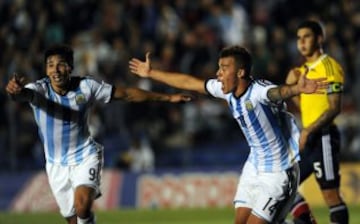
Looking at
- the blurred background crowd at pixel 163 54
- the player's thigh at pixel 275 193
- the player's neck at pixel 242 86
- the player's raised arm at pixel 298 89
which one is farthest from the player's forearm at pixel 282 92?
the blurred background crowd at pixel 163 54

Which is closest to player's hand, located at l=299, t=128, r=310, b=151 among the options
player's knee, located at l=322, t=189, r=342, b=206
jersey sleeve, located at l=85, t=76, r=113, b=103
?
player's knee, located at l=322, t=189, r=342, b=206

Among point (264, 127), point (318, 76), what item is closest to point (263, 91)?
point (264, 127)

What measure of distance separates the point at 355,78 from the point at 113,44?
4650 millimetres

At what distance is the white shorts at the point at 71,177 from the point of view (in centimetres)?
1044

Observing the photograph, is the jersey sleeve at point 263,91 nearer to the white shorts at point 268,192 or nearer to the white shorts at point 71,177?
the white shorts at point 268,192

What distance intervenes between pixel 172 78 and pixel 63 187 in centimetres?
161

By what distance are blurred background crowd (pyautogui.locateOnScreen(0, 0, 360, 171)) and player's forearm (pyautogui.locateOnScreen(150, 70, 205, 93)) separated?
7.80 m

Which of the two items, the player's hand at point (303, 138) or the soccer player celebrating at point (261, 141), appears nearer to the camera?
the soccer player celebrating at point (261, 141)

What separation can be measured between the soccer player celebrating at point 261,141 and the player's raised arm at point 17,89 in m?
2.03

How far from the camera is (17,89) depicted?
32.9ft

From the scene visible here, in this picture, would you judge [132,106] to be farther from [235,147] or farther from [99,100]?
[99,100]

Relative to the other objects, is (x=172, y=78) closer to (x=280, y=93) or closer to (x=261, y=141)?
(x=261, y=141)

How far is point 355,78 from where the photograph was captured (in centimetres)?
1938

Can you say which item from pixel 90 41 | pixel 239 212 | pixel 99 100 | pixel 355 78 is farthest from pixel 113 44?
pixel 239 212
